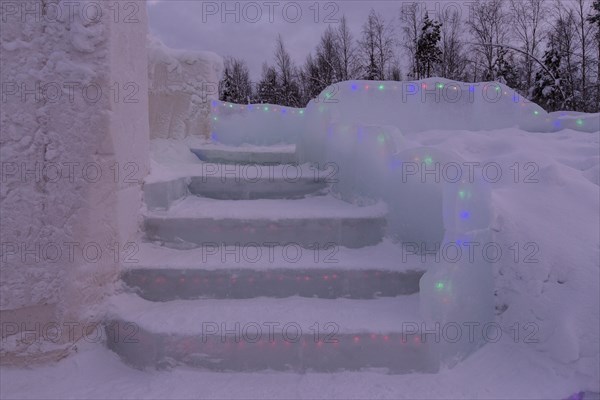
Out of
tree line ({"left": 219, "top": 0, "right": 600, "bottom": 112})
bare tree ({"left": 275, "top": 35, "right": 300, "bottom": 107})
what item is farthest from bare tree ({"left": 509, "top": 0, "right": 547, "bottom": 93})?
bare tree ({"left": 275, "top": 35, "right": 300, "bottom": 107})

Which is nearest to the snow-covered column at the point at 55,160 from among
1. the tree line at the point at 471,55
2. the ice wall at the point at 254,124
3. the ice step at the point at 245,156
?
the ice step at the point at 245,156

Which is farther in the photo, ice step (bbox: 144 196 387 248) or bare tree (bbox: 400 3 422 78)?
bare tree (bbox: 400 3 422 78)

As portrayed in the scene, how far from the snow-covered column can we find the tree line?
59.2 feet

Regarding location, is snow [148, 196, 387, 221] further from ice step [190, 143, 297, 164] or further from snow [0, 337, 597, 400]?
ice step [190, 143, 297, 164]

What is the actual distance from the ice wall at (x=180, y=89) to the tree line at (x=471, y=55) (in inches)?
625

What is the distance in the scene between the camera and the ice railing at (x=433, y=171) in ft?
6.54

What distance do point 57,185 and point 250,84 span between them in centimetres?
3604

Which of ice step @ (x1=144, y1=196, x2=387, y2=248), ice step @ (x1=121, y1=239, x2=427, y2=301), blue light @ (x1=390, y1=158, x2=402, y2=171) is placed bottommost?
ice step @ (x1=121, y1=239, x2=427, y2=301)

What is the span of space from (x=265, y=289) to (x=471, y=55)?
89.5 ft

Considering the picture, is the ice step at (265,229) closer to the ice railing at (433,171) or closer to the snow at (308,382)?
the ice railing at (433,171)

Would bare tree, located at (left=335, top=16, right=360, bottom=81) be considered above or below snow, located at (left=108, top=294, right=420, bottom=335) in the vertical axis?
above

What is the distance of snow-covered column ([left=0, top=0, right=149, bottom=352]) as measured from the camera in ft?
6.40

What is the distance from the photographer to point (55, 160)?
6.57 ft

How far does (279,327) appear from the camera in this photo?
6.35ft
